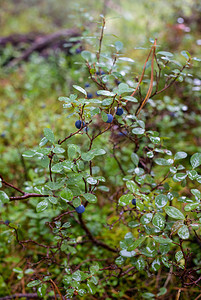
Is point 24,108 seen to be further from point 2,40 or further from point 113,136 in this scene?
point 2,40

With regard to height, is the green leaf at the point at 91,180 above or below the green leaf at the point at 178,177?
above

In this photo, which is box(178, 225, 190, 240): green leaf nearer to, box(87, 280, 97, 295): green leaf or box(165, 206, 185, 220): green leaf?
box(165, 206, 185, 220): green leaf

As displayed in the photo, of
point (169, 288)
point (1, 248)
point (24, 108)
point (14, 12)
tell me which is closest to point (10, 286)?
point (1, 248)

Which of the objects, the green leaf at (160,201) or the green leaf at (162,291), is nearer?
the green leaf at (160,201)

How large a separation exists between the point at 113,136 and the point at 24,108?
165 cm

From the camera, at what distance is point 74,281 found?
89 centimetres

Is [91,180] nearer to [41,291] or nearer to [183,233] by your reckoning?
[183,233]

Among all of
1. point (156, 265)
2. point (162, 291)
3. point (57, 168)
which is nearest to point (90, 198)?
point (57, 168)

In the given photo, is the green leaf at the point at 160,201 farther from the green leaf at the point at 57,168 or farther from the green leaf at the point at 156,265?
the green leaf at the point at 57,168

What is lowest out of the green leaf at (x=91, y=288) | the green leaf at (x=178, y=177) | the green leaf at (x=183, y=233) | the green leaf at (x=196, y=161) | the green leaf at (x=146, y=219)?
the green leaf at (x=91, y=288)

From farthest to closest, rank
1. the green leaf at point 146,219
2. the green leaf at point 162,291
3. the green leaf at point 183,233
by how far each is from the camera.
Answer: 1. the green leaf at point 162,291
2. the green leaf at point 146,219
3. the green leaf at point 183,233

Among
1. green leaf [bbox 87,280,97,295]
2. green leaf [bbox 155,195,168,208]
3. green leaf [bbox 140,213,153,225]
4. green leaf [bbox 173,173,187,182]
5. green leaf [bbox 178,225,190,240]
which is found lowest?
green leaf [bbox 87,280,97,295]

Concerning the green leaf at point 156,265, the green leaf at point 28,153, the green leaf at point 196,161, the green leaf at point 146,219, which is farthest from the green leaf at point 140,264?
the green leaf at point 28,153

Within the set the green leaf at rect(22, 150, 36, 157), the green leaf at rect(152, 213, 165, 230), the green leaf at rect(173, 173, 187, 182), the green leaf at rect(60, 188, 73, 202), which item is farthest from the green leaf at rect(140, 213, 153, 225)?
the green leaf at rect(22, 150, 36, 157)
